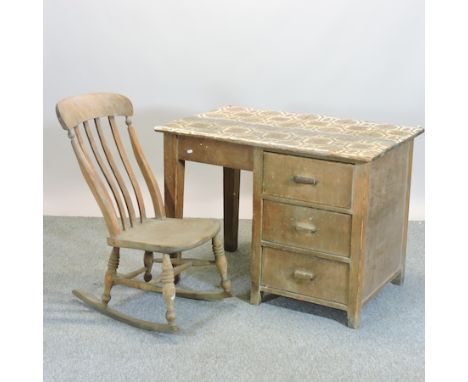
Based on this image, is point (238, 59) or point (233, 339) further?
point (238, 59)

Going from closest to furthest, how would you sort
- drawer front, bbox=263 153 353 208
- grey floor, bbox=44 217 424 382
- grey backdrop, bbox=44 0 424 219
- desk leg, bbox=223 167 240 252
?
1. grey floor, bbox=44 217 424 382
2. drawer front, bbox=263 153 353 208
3. desk leg, bbox=223 167 240 252
4. grey backdrop, bbox=44 0 424 219

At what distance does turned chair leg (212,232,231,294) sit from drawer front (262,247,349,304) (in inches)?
6.9

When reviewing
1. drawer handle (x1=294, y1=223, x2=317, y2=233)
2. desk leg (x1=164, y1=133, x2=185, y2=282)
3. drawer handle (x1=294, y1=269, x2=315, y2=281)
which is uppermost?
desk leg (x1=164, y1=133, x2=185, y2=282)

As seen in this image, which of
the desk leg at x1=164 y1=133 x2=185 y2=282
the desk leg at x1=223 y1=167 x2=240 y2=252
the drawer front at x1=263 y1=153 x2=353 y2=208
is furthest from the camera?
the desk leg at x1=223 y1=167 x2=240 y2=252

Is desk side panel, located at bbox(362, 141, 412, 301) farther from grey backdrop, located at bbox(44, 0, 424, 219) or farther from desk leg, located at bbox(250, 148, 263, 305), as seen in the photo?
grey backdrop, located at bbox(44, 0, 424, 219)

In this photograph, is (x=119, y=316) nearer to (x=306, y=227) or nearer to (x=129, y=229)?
(x=129, y=229)

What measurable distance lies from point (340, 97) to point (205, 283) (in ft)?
4.58

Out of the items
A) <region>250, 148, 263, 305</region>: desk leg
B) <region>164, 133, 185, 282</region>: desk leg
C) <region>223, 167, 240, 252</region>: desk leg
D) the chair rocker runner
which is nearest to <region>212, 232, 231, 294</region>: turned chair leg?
the chair rocker runner

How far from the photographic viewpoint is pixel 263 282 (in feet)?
10.3

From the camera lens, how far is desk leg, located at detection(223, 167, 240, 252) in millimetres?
3705

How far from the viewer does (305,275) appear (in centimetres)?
300

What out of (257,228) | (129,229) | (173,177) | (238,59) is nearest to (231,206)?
(173,177)

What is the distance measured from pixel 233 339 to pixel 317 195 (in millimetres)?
652

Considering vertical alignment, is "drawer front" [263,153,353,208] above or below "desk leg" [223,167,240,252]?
above
